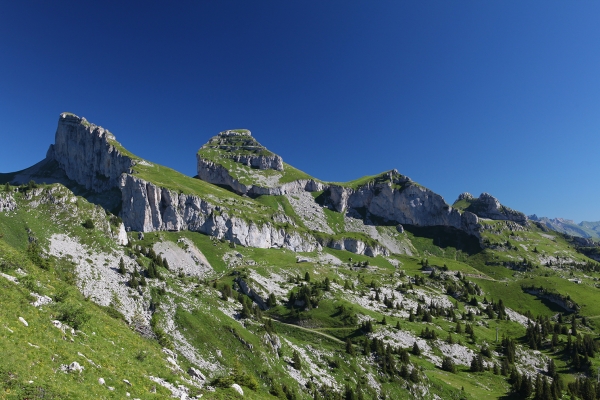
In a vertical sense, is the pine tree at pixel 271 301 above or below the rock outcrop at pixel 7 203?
below

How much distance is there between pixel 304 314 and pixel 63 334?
99.1 m

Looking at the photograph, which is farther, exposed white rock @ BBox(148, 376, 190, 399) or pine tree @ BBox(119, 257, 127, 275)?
pine tree @ BBox(119, 257, 127, 275)

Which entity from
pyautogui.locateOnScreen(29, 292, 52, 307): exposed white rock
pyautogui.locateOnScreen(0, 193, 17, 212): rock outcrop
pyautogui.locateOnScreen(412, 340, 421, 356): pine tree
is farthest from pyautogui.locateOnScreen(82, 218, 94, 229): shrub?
pyautogui.locateOnScreen(412, 340, 421, 356): pine tree

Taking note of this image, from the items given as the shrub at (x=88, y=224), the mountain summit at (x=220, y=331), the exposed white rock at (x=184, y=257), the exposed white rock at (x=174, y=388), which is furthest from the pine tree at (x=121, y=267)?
the exposed white rock at (x=184, y=257)

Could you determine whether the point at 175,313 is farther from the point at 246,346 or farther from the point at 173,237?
the point at 173,237

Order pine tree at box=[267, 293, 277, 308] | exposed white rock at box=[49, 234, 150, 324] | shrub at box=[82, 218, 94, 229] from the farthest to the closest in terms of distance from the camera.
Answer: pine tree at box=[267, 293, 277, 308], shrub at box=[82, 218, 94, 229], exposed white rock at box=[49, 234, 150, 324]

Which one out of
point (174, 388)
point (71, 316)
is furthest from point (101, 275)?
point (174, 388)

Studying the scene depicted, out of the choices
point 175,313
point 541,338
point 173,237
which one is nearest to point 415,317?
point 541,338

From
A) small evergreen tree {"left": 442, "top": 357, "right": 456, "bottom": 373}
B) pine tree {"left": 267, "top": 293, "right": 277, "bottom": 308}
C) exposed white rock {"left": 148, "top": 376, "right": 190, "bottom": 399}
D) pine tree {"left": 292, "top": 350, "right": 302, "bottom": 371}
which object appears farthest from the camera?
pine tree {"left": 267, "top": 293, "right": 277, "bottom": 308}

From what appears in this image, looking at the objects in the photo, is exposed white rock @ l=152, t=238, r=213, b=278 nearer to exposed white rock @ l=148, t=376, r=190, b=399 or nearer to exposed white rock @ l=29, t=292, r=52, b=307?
exposed white rock @ l=29, t=292, r=52, b=307

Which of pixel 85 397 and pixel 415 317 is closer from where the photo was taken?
pixel 85 397

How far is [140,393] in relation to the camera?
20.2 meters

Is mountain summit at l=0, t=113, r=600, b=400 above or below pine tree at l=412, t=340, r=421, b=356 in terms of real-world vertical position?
above

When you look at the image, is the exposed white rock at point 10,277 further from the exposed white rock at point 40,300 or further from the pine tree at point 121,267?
the pine tree at point 121,267
